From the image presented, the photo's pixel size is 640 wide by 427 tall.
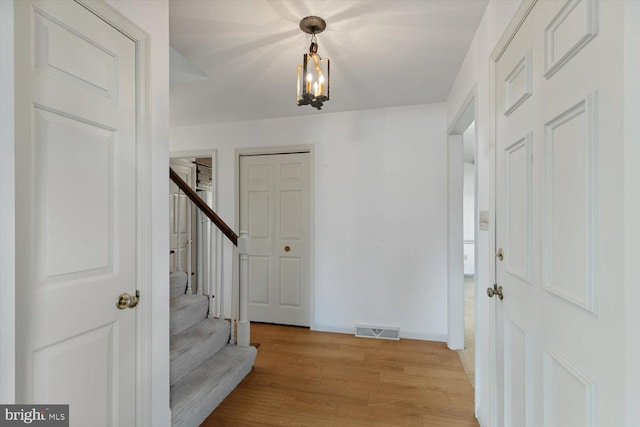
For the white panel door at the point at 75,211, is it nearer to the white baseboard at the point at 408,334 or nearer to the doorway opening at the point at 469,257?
the white baseboard at the point at 408,334

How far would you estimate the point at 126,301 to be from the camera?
1325 millimetres

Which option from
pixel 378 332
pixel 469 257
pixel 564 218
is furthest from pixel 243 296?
pixel 469 257

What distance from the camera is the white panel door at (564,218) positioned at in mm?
712

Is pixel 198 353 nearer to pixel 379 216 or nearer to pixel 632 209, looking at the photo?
pixel 379 216

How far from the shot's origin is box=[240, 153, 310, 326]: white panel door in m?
3.63

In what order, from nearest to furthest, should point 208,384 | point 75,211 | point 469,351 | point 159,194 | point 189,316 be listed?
point 75,211
point 159,194
point 208,384
point 189,316
point 469,351

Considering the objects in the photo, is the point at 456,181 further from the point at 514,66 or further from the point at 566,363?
the point at 566,363

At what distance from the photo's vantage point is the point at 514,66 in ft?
4.26

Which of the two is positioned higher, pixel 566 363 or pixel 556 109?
pixel 556 109

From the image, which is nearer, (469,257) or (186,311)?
(186,311)

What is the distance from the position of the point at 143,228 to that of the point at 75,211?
0.31 meters

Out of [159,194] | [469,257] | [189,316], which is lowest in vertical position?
[469,257]

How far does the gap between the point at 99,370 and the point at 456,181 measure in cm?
314

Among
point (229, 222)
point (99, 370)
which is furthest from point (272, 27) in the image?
point (229, 222)
